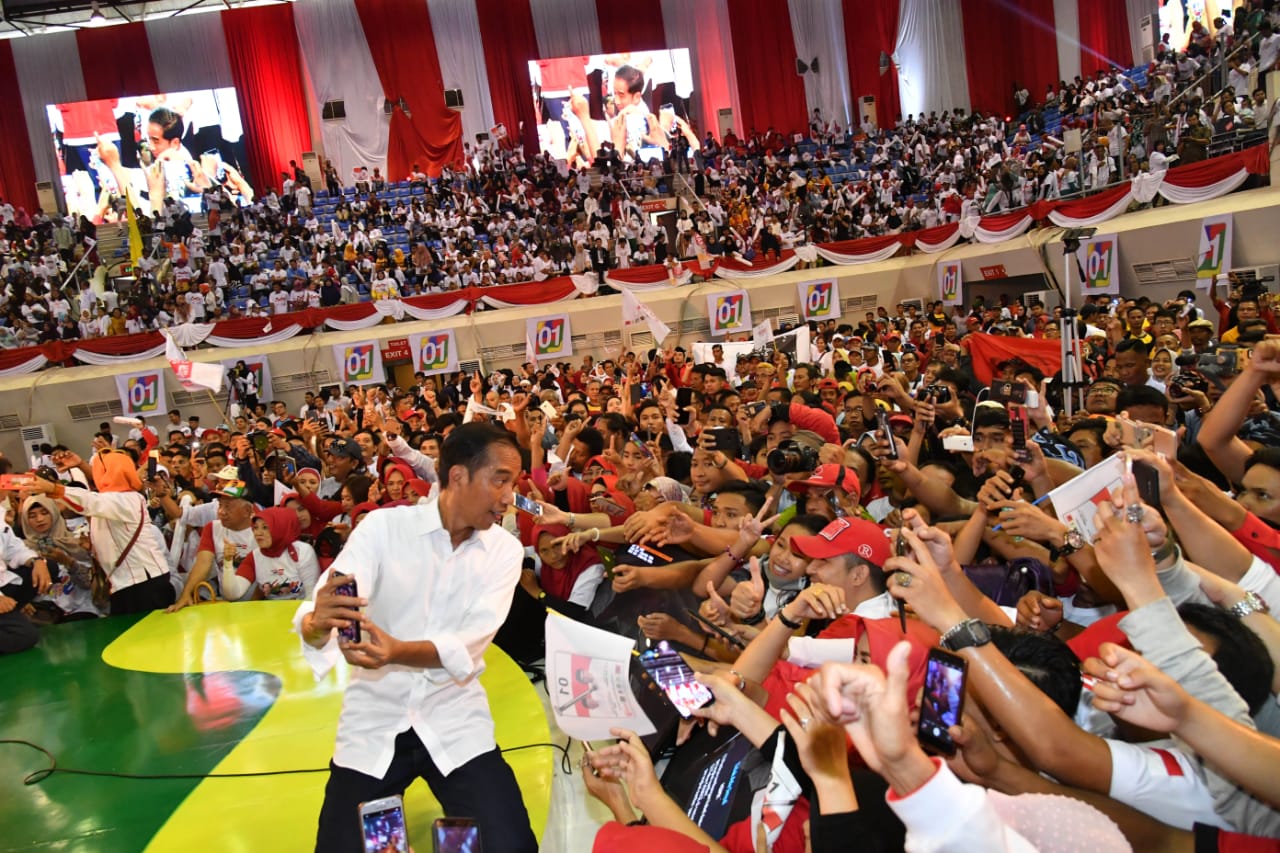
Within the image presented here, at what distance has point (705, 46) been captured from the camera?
32281 millimetres

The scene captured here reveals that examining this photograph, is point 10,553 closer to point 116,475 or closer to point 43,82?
point 116,475

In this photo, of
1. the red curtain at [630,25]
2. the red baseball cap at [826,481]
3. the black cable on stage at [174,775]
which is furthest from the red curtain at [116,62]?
the red baseball cap at [826,481]

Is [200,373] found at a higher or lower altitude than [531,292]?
lower

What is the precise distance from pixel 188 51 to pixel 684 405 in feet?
92.7

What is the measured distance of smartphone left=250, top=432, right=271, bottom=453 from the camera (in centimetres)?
993

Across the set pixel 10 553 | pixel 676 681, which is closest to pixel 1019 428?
pixel 676 681

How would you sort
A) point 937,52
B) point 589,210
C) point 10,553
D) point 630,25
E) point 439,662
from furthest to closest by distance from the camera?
point 937,52 → point 630,25 → point 589,210 → point 10,553 → point 439,662

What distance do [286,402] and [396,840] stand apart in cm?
1751

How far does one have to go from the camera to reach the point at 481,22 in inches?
1219

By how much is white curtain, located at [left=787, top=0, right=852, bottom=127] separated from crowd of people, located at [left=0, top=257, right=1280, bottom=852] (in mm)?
28163

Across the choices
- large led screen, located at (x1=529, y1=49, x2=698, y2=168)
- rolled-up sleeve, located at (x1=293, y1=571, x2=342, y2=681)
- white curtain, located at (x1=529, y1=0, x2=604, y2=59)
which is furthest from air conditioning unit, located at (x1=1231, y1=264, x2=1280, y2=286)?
white curtain, located at (x1=529, y1=0, x2=604, y2=59)

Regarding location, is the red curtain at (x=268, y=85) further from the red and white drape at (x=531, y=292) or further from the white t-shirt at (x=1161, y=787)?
the white t-shirt at (x=1161, y=787)

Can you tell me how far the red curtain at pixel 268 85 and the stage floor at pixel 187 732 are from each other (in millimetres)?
26386

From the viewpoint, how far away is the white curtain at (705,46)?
32156 mm
